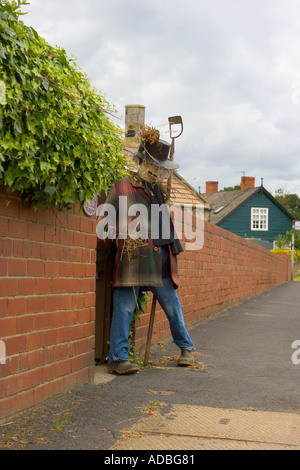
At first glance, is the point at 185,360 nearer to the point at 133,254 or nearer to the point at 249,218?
the point at 133,254

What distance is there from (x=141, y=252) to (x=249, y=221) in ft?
165

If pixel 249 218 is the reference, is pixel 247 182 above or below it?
above

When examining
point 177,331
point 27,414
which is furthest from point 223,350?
point 27,414

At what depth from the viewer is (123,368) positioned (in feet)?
18.7

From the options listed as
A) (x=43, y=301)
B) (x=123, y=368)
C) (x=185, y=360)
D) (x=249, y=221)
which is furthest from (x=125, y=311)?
(x=249, y=221)

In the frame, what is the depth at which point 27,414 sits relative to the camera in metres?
4.13

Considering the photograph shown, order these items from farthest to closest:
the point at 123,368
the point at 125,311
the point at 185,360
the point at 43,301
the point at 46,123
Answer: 1. the point at 185,360
2. the point at 125,311
3. the point at 123,368
4. the point at 43,301
5. the point at 46,123

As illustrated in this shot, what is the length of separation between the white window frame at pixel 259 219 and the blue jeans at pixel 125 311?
4984cm

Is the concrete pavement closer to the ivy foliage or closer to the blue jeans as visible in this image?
the blue jeans

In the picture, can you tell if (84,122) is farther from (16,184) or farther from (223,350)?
(223,350)

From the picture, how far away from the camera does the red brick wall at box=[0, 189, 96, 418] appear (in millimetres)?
3973

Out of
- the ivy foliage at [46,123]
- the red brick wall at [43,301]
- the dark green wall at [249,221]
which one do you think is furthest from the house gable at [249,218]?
the ivy foliage at [46,123]

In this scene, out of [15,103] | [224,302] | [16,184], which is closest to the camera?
[15,103]
